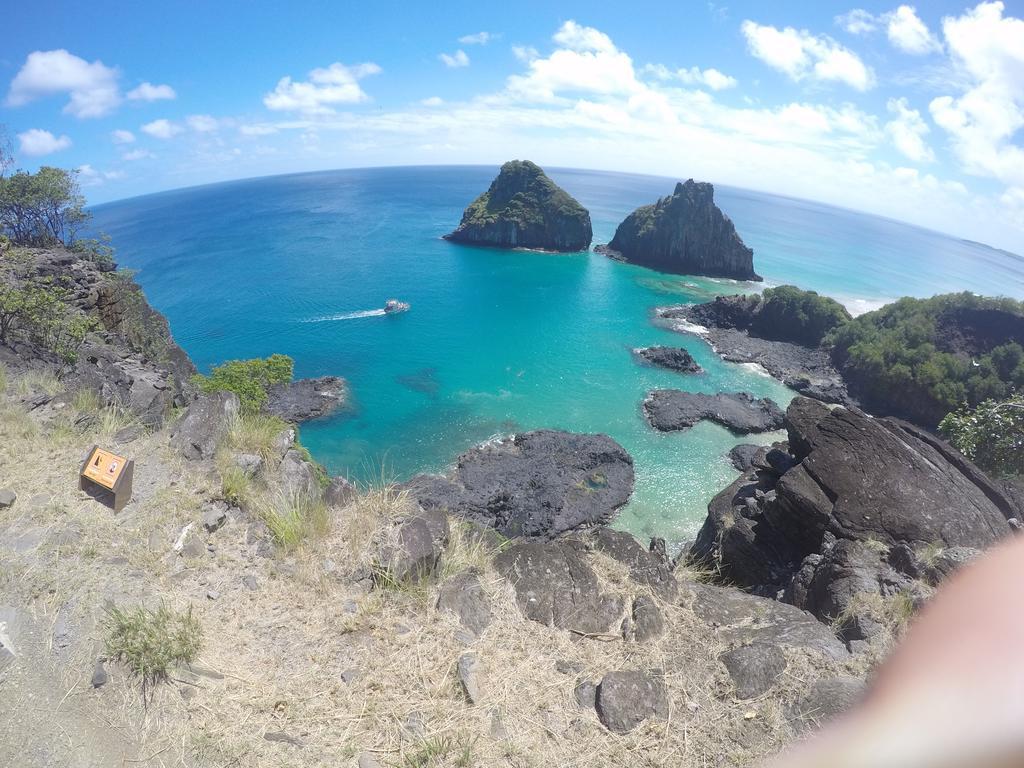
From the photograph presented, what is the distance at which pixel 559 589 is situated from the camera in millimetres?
6211

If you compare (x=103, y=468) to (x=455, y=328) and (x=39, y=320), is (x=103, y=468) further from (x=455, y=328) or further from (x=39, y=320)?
(x=455, y=328)

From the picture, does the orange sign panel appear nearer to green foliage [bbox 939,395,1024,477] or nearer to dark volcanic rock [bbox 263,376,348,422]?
green foliage [bbox 939,395,1024,477]

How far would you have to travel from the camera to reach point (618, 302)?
196 feet

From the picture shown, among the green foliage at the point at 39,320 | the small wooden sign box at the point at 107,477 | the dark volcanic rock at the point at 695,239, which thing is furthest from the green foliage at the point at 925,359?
the green foliage at the point at 39,320

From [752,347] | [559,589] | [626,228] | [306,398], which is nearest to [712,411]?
[752,347]

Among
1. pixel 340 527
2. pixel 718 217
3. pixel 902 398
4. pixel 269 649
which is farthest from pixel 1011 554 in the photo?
pixel 718 217

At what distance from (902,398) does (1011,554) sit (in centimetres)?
4421

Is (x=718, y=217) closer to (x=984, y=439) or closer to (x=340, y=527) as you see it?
(x=984, y=439)

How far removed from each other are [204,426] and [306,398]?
26647 millimetres

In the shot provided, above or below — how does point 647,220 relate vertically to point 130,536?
above

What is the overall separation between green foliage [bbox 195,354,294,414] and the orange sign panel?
16.3 m

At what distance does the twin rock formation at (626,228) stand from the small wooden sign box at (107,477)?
75786 millimetres

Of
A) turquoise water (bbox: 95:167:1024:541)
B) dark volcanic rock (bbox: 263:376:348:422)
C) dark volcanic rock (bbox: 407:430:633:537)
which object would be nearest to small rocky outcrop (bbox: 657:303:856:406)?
turquoise water (bbox: 95:167:1024:541)

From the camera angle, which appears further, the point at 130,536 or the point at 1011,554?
the point at 130,536
